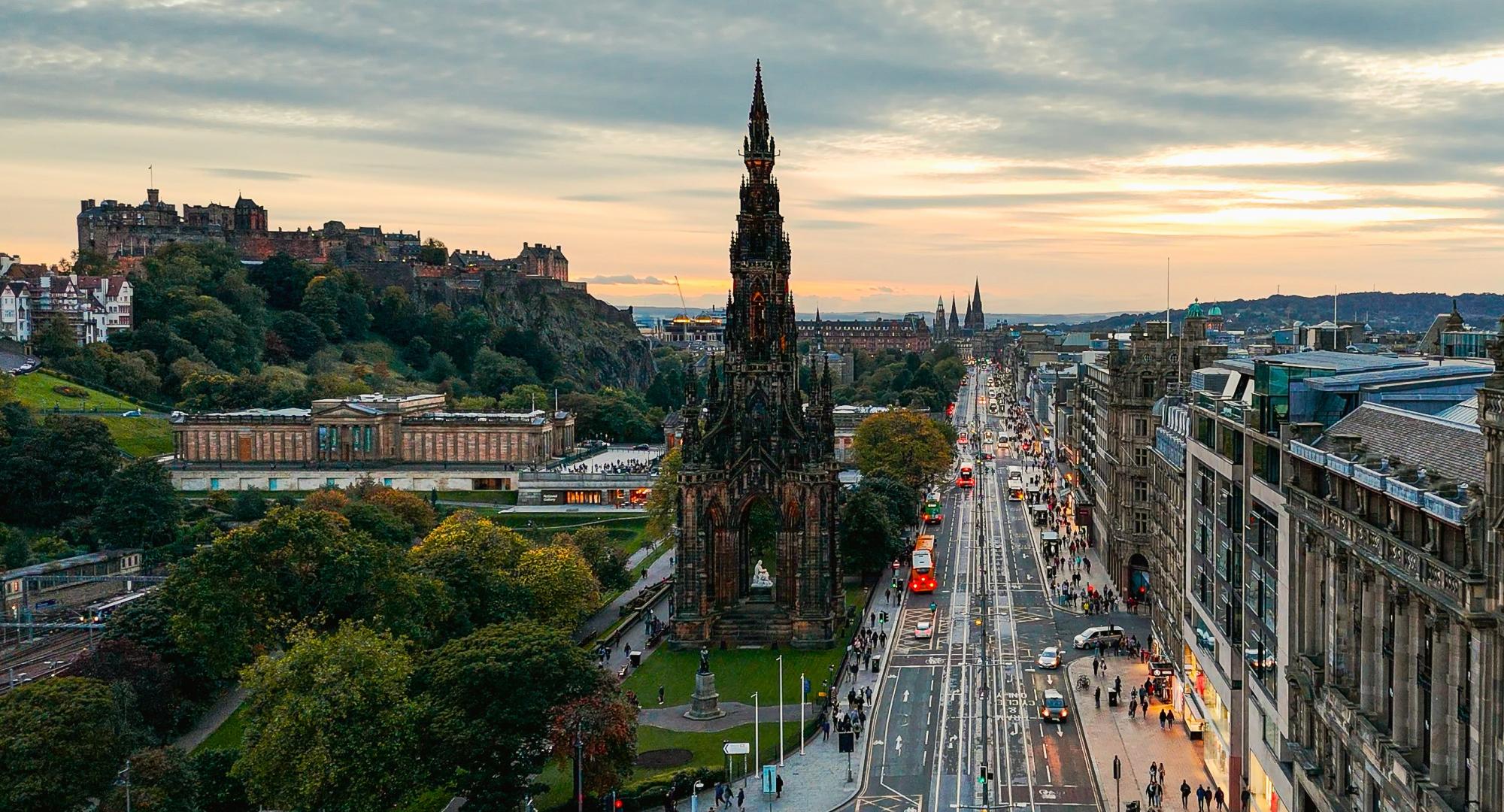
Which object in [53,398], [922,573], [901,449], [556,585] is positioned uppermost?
[53,398]

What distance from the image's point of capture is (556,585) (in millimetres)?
70375

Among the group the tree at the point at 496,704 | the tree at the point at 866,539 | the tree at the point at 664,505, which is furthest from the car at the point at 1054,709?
the tree at the point at 664,505

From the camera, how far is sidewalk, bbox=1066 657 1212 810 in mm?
50844

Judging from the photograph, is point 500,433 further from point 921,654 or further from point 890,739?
point 890,739

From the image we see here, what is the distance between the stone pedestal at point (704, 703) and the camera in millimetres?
61375

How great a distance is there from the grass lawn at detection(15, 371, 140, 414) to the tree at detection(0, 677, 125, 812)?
111453mm

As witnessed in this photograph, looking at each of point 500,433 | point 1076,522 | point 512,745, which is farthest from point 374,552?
point 500,433

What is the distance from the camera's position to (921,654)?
73.3m

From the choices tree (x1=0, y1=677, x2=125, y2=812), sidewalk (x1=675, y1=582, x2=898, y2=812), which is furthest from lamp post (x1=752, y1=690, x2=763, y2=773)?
tree (x1=0, y1=677, x2=125, y2=812)

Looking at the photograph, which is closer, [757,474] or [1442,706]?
[1442,706]

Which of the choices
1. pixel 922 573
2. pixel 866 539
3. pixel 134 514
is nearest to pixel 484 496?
pixel 134 514

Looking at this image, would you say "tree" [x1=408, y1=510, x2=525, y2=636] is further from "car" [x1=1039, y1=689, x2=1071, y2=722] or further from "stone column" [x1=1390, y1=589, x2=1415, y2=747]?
"stone column" [x1=1390, y1=589, x2=1415, y2=747]

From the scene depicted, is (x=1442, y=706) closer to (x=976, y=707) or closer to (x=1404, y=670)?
(x=1404, y=670)

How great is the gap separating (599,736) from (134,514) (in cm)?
6923
